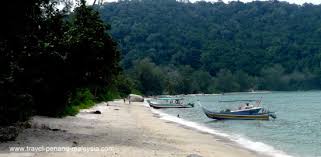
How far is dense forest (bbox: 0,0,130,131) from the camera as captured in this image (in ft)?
52.4

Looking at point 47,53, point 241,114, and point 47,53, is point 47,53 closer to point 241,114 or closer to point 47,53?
point 47,53

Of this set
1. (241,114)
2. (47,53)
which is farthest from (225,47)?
(47,53)

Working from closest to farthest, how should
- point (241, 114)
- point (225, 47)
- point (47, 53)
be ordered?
point (47, 53) → point (241, 114) → point (225, 47)

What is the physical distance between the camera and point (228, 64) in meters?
167

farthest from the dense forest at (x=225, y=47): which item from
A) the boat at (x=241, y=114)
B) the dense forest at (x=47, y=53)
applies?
the dense forest at (x=47, y=53)

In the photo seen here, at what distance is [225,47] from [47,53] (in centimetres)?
14571

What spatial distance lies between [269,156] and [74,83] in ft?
35.8

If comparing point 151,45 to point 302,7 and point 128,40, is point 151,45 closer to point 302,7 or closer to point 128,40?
point 128,40

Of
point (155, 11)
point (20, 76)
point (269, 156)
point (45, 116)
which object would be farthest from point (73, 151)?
point (155, 11)

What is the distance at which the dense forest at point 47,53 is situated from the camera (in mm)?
15977

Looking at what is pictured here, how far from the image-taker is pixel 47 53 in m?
21.0

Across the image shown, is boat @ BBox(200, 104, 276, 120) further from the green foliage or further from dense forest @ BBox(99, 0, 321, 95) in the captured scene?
dense forest @ BBox(99, 0, 321, 95)

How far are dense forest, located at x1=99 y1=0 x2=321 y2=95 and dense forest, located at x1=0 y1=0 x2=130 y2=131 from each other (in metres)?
120

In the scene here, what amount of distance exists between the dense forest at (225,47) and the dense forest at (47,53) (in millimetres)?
120292
